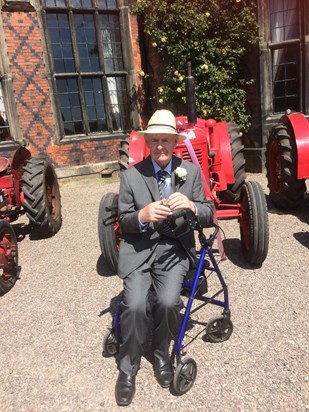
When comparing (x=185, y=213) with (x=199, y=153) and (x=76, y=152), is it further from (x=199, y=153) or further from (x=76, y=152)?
(x=76, y=152)

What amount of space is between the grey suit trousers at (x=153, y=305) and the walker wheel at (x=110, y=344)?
10.6 inches

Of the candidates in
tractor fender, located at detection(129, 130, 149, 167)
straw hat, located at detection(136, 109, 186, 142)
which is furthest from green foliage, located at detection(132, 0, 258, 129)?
straw hat, located at detection(136, 109, 186, 142)

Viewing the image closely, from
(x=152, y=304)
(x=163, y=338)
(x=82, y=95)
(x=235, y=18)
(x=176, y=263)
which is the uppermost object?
(x=235, y=18)

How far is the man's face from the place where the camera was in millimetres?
2361

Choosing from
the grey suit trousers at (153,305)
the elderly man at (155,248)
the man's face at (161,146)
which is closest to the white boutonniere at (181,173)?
the elderly man at (155,248)

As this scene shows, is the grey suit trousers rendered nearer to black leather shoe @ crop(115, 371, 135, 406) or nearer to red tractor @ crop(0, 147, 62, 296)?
black leather shoe @ crop(115, 371, 135, 406)

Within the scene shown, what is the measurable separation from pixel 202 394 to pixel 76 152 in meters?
7.46

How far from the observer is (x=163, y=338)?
2.21m

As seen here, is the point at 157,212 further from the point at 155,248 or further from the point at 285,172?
the point at 285,172

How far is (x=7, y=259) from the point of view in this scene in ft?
11.8

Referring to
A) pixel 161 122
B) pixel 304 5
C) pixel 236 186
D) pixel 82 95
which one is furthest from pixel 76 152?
pixel 161 122

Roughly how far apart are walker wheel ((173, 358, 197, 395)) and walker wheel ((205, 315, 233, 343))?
15.7 inches

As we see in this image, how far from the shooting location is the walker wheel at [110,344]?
2500mm

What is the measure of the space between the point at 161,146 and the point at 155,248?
68cm
